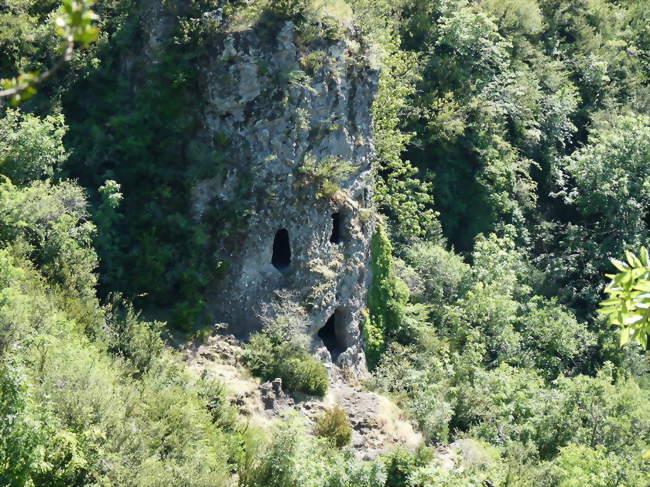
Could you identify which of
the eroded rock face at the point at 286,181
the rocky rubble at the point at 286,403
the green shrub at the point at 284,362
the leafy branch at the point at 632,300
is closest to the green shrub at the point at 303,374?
the green shrub at the point at 284,362

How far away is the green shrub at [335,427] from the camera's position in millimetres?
16531

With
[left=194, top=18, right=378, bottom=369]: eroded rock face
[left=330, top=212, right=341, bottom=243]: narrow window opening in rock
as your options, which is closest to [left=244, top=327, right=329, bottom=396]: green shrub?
[left=194, top=18, right=378, bottom=369]: eroded rock face

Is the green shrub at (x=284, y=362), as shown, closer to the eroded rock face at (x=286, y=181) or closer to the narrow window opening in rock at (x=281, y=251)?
the eroded rock face at (x=286, y=181)

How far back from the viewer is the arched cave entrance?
1972 cm

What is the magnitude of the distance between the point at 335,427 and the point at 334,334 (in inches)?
151

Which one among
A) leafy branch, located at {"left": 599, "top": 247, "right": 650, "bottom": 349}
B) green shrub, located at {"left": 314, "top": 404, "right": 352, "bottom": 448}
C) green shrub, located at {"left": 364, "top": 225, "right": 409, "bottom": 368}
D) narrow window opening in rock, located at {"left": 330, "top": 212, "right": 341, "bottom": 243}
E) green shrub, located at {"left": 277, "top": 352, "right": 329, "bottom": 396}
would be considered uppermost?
leafy branch, located at {"left": 599, "top": 247, "right": 650, "bottom": 349}

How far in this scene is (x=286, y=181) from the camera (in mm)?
18516

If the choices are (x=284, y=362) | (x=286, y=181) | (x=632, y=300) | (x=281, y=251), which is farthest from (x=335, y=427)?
(x=632, y=300)

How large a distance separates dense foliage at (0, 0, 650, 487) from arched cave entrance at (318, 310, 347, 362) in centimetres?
89

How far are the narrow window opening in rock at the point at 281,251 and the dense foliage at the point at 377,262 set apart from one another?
1.48m

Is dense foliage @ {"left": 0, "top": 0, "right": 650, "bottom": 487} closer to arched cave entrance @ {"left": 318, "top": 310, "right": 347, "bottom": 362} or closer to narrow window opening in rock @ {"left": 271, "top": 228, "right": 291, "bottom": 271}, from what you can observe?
arched cave entrance @ {"left": 318, "top": 310, "right": 347, "bottom": 362}

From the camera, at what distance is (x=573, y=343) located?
80.9 ft

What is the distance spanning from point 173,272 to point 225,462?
4.85 metres

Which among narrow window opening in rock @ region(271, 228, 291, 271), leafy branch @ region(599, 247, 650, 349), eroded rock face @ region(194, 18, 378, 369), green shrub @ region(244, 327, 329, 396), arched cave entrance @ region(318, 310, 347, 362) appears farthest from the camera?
arched cave entrance @ region(318, 310, 347, 362)
